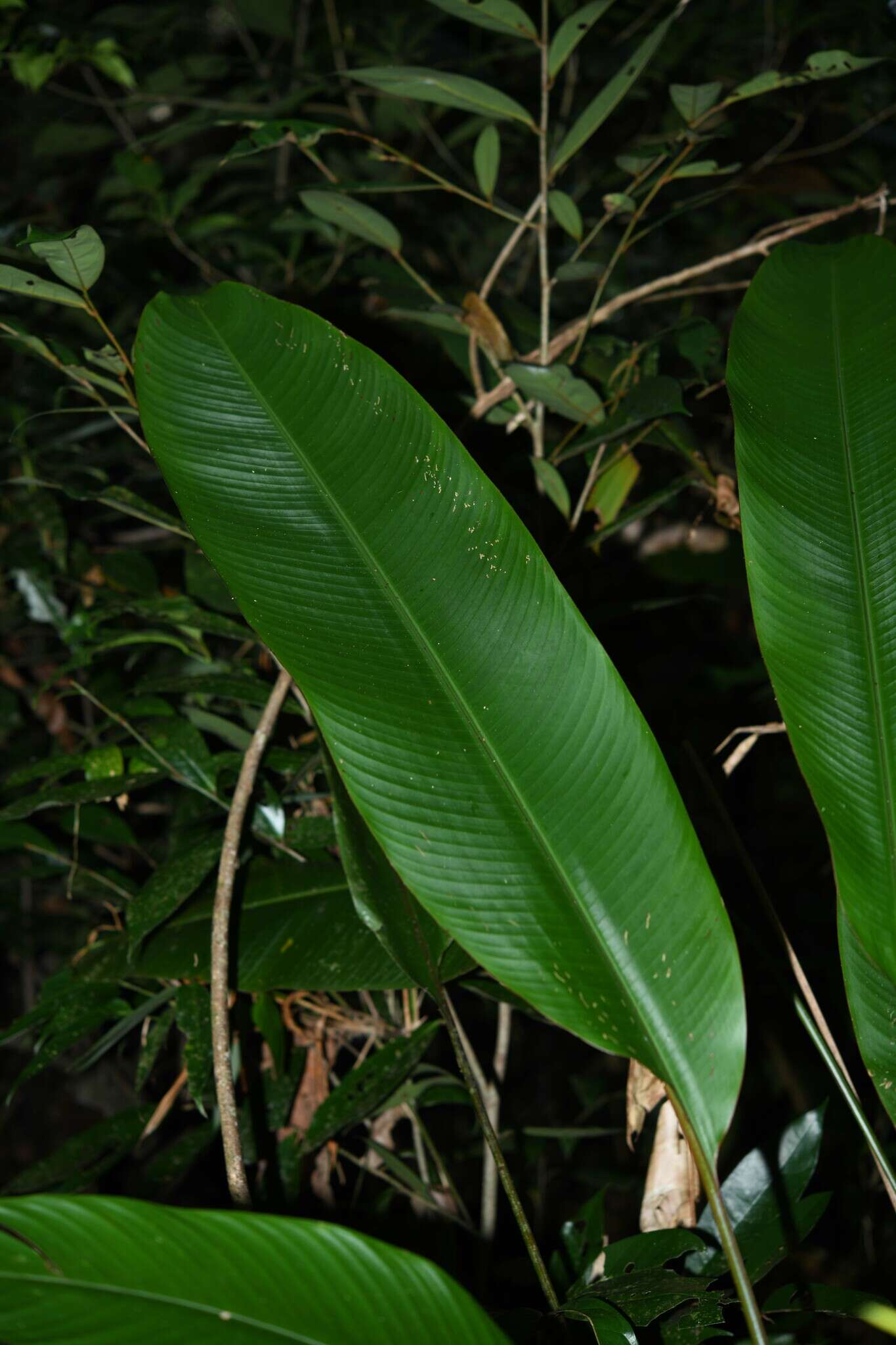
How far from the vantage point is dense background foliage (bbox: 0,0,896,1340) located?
0.78 meters

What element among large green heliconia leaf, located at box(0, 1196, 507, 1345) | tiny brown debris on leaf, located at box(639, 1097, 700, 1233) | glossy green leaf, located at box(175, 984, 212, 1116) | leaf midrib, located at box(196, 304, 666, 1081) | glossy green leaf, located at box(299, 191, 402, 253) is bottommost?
glossy green leaf, located at box(175, 984, 212, 1116)

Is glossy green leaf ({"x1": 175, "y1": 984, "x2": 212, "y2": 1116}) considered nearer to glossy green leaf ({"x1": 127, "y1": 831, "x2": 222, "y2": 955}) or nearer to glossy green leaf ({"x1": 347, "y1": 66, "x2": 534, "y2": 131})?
glossy green leaf ({"x1": 127, "y1": 831, "x2": 222, "y2": 955})

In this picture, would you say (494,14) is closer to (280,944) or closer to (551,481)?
(551,481)

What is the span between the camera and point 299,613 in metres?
→ 0.46

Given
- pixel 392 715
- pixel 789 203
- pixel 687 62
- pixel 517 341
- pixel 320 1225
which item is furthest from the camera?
pixel 687 62

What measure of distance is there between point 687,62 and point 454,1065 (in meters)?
1.83

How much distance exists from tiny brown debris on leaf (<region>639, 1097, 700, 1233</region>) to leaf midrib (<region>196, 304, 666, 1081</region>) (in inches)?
7.3

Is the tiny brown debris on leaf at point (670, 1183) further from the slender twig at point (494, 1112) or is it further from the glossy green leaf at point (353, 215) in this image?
the glossy green leaf at point (353, 215)

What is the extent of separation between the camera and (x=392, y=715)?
0.45 meters

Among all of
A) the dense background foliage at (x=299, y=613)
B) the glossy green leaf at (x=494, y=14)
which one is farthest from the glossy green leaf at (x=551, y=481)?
the glossy green leaf at (x=494, y=14)

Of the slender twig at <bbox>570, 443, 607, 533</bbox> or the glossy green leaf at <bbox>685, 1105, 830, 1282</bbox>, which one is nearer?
the glossy green leaf at <bbox>685, 1105, 830, 1282</bbox>

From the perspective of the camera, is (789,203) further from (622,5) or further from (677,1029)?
(677,1029)

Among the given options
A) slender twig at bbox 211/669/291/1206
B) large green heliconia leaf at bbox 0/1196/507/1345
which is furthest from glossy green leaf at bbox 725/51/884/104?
large green heliconia leaf at bbox 0/1196/507/1345

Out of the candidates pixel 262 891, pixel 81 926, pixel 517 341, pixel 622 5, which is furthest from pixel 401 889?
pixel 622 5
